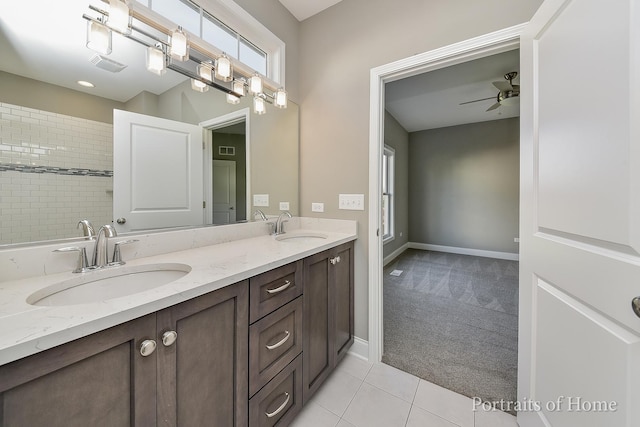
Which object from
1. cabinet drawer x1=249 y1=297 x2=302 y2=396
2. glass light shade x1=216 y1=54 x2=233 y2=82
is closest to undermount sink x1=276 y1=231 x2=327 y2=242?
cabinet drawer x1=249 y1=297 x2=302 y2=396

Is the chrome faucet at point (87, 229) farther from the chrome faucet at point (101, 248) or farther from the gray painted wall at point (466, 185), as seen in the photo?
the gray painted wall at point (466, 185)

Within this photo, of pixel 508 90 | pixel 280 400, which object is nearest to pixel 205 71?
pixel 280 400

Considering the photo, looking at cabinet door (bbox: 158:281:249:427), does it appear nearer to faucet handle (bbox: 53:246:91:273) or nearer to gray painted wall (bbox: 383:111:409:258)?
faucet handle (bbox: 53:246:91:273)

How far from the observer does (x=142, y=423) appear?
2.11ft

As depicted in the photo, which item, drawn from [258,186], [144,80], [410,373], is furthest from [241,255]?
[410,373]

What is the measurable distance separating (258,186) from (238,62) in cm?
85

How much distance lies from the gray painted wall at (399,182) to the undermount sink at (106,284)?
371 cm

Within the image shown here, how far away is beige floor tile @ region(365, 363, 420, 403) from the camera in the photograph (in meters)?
1.43

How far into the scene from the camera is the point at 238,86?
62.6 inches

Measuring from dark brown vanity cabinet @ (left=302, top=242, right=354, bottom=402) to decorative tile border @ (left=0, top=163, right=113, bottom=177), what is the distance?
1.02 metres

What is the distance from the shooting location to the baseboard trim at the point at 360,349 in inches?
68.3

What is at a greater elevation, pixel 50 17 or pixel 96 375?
pixel 50 17

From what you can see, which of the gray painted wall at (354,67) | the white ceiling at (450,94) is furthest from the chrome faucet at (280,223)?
the white ceiling at (450,94)

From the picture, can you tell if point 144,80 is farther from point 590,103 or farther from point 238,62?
point 590,103
